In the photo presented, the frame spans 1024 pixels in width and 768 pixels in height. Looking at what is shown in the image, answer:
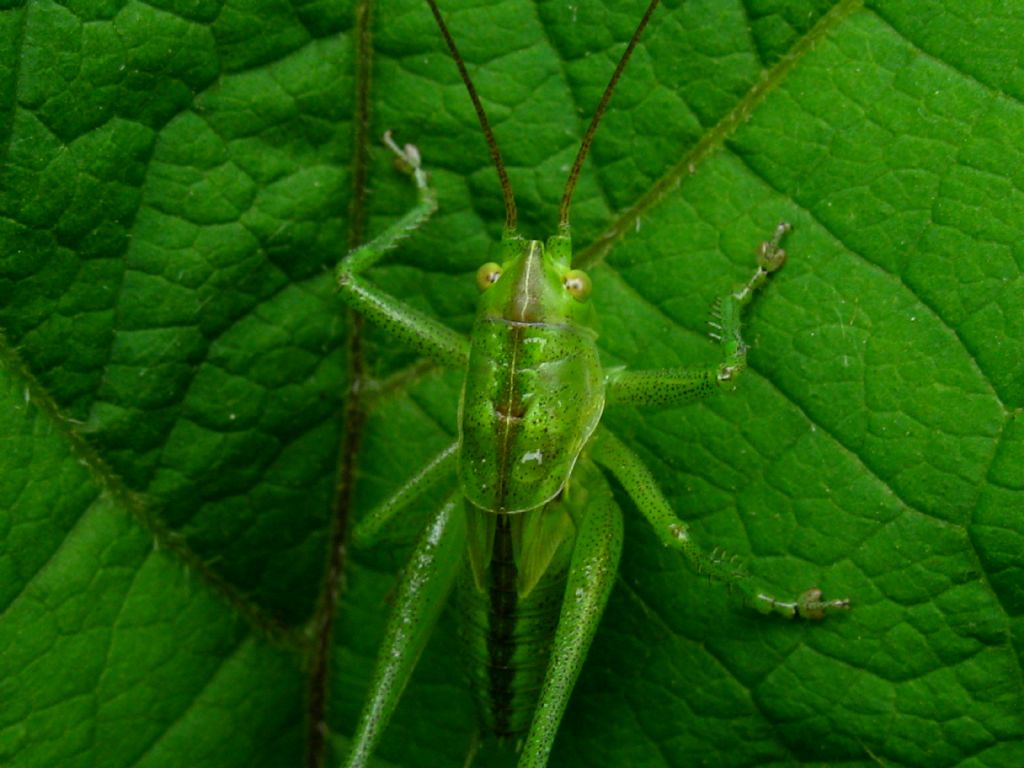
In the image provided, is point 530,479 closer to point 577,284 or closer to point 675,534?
point 675,534

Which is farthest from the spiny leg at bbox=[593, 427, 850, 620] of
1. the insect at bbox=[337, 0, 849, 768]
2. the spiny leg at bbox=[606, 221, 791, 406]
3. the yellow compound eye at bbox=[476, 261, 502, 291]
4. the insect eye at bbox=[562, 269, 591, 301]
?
the yellow compound eye at bbox=[476, 261, 502, 291]

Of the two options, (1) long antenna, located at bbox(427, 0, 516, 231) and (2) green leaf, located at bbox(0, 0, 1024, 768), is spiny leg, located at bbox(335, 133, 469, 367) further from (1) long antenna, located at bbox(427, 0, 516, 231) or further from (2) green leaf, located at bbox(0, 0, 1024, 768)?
(1) long antenna, located at bbox(427, 0, 516, 231)

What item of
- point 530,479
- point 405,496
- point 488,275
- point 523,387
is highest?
point 488,275

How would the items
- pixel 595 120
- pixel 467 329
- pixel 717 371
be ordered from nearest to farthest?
pixel 595 120 < pixel 717 371 < pixel 467 329

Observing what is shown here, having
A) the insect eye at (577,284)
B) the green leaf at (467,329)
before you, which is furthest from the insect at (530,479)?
the green leaf at (467,329)

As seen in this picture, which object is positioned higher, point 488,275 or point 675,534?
point 488,275

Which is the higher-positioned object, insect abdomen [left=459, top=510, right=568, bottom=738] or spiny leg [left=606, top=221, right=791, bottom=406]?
spiny leg [left=606, top=221, right=791, bottom=406]

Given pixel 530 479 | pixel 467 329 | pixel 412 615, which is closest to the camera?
pixel 530 479

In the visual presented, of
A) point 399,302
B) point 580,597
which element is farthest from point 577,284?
point 580,597
